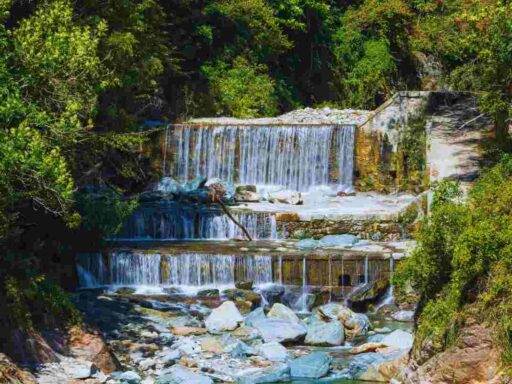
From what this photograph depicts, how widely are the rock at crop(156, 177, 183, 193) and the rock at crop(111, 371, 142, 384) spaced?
9.71 metres

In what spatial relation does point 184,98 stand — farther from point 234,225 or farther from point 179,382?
point 179,382

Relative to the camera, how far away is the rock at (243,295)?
15891 millimetres

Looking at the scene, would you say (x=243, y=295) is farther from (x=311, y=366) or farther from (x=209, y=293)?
(x=311, y=366)

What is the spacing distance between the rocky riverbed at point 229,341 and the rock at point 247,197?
4.86 meters

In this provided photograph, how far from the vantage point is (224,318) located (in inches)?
571

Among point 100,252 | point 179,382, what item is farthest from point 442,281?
point 100,252

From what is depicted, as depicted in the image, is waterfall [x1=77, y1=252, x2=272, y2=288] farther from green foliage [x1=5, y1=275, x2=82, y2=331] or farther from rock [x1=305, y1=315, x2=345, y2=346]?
green foliage [x1=5, y1=275, x2=82, y2=331]

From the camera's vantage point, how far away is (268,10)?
2836 centimetres

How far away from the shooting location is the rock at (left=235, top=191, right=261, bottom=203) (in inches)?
832

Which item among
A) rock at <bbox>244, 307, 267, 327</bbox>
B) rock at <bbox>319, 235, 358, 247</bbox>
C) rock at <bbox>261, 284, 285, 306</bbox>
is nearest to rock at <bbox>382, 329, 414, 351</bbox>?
rock at <bbox>244, 307, 267, 327</bbox>

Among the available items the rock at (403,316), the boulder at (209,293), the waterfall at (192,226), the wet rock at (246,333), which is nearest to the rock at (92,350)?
the wet rock at (246,333)

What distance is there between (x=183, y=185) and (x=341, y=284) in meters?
A: 6.33

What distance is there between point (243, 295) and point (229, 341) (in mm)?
2559

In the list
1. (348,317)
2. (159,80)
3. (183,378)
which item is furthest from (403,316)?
(159,80)
